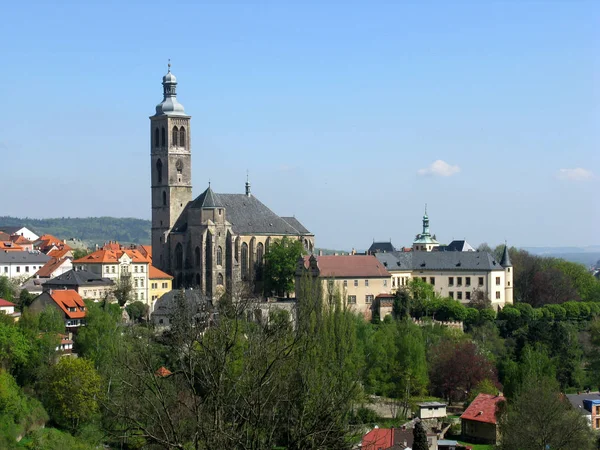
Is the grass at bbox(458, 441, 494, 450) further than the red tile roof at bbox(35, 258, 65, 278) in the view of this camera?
No

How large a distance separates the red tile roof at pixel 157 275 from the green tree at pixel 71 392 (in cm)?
2981

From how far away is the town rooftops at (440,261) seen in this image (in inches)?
3593

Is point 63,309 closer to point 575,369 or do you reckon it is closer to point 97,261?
point 97,261

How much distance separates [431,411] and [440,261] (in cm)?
3324

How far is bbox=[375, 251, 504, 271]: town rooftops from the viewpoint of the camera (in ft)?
299

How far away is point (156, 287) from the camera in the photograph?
3452 inches

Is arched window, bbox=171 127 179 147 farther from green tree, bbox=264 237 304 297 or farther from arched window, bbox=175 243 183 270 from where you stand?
green tree, bbox=264 237 304 297

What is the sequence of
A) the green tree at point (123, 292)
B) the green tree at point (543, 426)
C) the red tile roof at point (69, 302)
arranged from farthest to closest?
the green tree at point (123, 292), the red tile roof at point (69, 302), the green tree at point (543, 426)

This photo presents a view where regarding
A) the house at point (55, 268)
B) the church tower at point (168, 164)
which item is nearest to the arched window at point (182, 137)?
the church tower at point (168, 164)

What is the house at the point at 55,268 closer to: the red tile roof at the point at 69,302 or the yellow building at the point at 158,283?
the yellow building at the point at 158,283

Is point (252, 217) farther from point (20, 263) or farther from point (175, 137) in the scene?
point (20, 263)

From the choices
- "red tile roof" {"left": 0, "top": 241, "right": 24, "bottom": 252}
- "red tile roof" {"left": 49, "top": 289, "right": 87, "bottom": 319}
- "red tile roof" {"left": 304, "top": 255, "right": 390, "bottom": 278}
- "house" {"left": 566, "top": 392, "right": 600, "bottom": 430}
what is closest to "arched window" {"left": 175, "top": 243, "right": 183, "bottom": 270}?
"red tile roof" {"left": 304, "top": 255, "right": 390, "bottom": 278}

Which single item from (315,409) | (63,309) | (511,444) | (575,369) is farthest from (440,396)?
(315,409)

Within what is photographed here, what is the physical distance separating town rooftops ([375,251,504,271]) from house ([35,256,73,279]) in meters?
26.8
